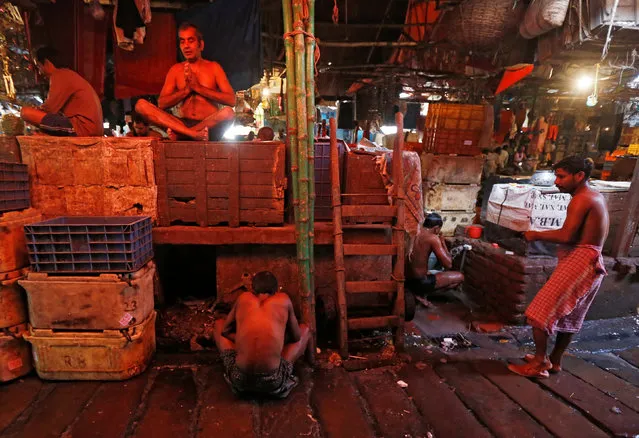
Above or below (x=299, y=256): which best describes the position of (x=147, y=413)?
below

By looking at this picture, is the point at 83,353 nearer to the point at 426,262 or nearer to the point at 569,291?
the point at 426,262

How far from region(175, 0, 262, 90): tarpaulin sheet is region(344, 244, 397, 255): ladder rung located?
170 inches

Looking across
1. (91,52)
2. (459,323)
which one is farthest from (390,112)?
(91,52)

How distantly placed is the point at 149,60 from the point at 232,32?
1752mm

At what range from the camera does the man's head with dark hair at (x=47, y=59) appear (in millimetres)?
4570

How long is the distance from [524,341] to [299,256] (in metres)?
4.04

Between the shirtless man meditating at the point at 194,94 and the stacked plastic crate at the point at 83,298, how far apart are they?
1865 mm

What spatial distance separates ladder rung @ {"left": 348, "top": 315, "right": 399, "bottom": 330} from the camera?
445 centimetres

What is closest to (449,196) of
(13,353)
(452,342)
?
(452,342)

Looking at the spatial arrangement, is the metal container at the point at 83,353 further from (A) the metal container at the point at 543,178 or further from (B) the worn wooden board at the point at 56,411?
(A) the metal container at the point at 543,178

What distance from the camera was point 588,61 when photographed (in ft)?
26.0

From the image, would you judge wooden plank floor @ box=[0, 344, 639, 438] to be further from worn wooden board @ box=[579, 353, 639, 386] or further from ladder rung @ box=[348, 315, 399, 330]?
ladder rung @ box=[348, 315, 399, 330]

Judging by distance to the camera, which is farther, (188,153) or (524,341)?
(524,341)

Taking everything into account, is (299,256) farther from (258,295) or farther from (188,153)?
(188,153)
